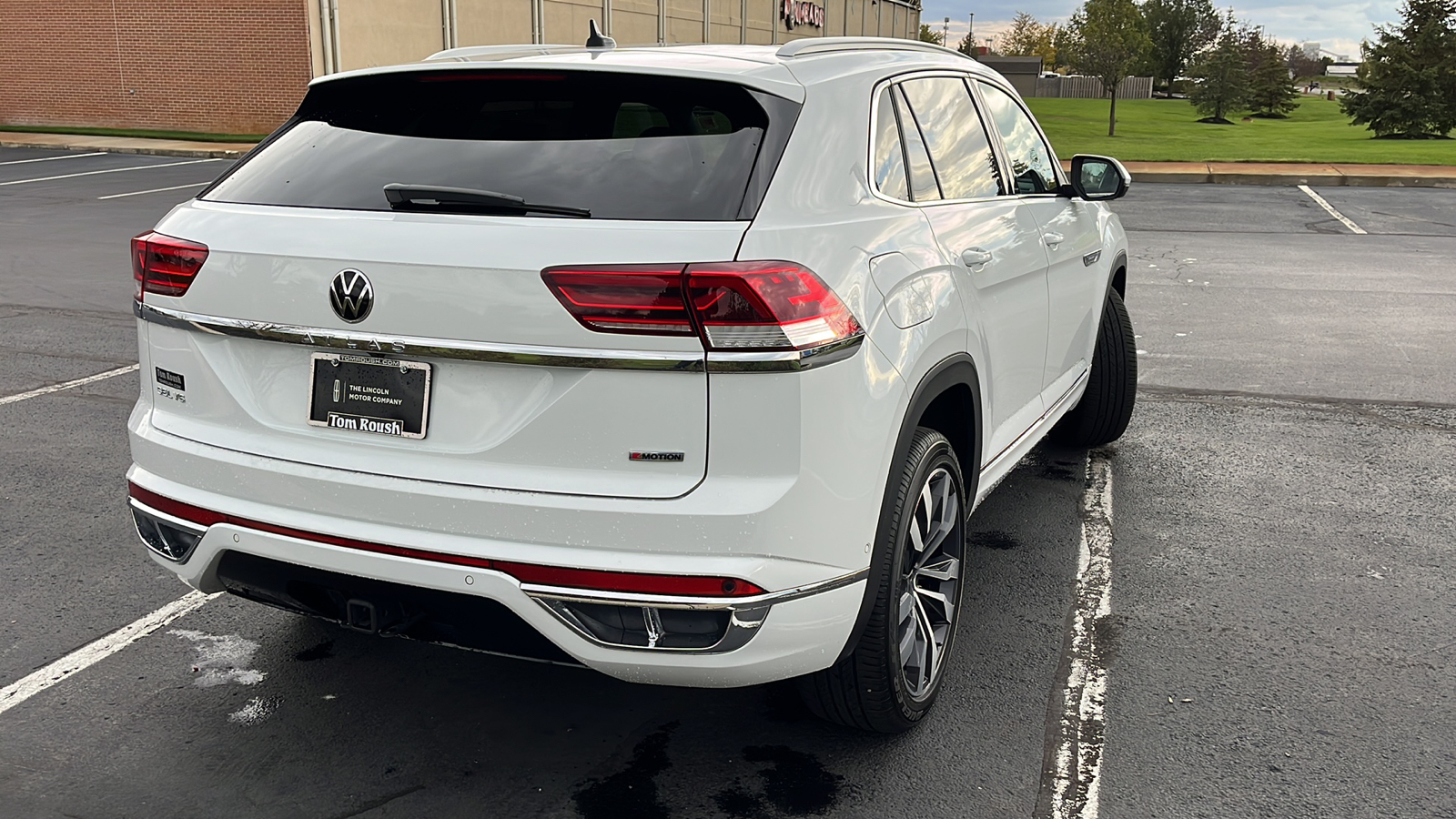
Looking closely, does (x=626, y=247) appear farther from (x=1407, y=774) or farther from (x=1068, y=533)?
(x=1068, y=533)

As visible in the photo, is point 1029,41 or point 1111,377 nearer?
point 1111,377

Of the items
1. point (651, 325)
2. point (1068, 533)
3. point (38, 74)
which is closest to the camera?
point (651, 325)

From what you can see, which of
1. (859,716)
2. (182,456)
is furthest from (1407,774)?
(182,456)

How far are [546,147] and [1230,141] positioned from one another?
3224 cm

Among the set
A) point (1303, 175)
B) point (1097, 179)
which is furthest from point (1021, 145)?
point (1303, 175)

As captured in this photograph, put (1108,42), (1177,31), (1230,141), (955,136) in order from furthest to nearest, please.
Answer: (1177,31) → (1108,42) → (1230,141) → (955,136)

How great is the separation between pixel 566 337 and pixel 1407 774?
235cm

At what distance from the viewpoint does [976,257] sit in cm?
359

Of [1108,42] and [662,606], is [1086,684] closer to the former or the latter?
[662,606]

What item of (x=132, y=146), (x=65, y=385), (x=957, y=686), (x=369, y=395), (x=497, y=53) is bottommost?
(x=957, y=686)

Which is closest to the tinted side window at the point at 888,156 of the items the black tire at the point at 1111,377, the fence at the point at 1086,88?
the black tire at the point at 1111,377

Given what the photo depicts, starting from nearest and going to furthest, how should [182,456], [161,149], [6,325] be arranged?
1. [182,456]
2. [6,325]
3. [161,149]

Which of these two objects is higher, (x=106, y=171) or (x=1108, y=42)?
(x=1108, y=42)

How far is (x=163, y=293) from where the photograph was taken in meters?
3.03
